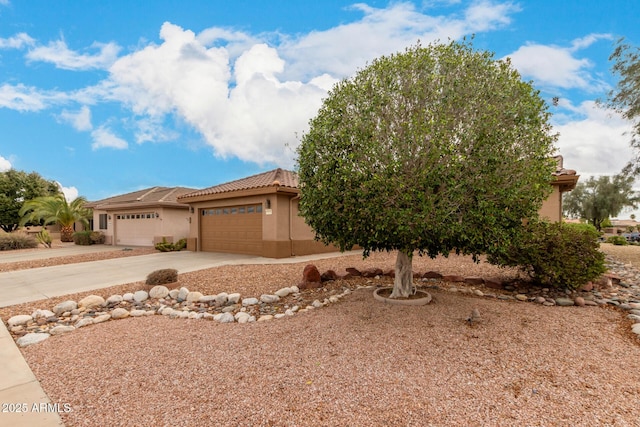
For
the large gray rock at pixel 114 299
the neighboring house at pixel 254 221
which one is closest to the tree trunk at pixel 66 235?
the neighboring house at pixel 254 221

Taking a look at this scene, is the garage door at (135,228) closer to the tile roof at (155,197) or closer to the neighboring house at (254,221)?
the tile roof at (155,197)

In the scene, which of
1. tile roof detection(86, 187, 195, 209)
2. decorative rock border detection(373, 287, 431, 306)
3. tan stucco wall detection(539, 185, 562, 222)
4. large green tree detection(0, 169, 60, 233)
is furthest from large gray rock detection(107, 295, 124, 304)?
large green tree detection(0, 169, 60, 233)

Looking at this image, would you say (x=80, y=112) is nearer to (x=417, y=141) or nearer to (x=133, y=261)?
(x=133, y=261)

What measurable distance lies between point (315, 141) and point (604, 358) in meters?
4.49

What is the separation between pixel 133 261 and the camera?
1241cm

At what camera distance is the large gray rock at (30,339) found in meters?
4.53

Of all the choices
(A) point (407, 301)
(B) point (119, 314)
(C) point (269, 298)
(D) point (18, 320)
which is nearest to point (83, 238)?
(D) point (18, 320)

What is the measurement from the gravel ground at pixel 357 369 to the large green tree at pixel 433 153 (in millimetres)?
1275

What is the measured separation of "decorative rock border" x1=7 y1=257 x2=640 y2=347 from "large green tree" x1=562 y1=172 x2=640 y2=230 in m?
27.6

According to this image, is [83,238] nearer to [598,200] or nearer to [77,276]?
[77,276]

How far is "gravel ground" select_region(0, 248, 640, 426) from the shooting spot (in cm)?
270

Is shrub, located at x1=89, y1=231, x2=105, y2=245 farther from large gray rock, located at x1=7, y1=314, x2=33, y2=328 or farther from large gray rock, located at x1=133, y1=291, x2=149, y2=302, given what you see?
large gray rock, located at x1=7, y1=314, x2=33, y2=328

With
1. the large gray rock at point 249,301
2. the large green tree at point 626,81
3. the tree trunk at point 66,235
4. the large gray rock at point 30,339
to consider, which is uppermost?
the large green tree at point 626,81

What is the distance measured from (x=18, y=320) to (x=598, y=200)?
126 ft
